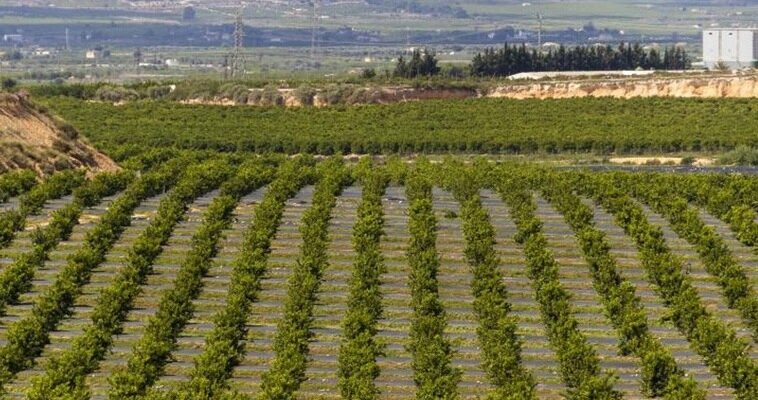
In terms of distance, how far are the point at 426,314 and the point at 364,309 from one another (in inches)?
53.3

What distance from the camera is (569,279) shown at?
47.4 metres

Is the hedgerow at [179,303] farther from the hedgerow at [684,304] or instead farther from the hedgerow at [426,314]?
the hedgerow at [684,304]

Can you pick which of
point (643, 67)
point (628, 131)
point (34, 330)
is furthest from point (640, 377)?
Result: point (643, 67)

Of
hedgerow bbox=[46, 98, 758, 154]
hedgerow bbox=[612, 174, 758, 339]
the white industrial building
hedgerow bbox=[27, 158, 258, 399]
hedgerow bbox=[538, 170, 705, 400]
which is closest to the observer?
hedgerow bbox=[27, 158, 258, 399]

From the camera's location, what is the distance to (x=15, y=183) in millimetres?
54062

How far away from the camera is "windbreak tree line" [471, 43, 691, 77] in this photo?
148500 mm

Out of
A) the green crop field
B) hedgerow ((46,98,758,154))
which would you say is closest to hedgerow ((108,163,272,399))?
the green crop field

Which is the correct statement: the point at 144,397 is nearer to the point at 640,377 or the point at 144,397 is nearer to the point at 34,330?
the point at 34,330

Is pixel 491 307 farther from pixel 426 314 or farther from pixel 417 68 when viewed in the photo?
pixel 417 68

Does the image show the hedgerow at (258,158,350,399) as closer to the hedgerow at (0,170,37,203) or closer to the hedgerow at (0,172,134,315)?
the hedgerow at (0,172,134,315)

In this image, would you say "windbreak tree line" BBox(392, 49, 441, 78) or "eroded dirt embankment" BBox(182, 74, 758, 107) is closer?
"eroded dirt embankment" BBox(182, 74, 758, 107)

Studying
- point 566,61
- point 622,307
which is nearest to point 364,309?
point 622,307

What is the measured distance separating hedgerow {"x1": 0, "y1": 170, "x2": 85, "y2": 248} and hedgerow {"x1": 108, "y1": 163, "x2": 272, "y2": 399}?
4.09m

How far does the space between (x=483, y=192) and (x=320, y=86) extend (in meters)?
67.2
